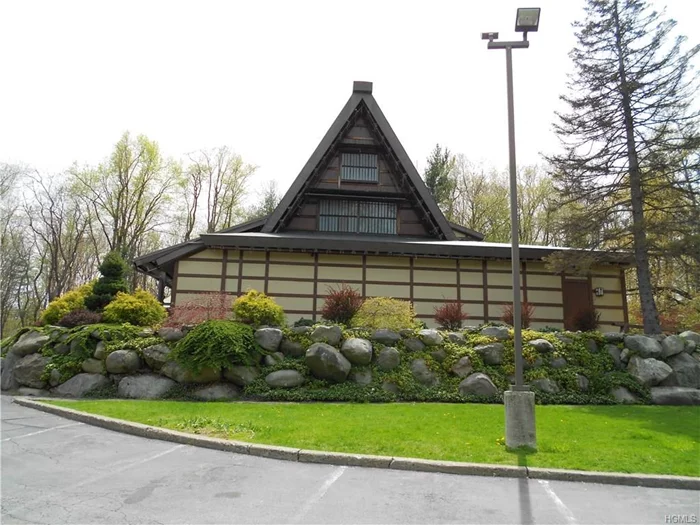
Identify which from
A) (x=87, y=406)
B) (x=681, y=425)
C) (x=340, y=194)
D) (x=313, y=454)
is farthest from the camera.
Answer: (x=340, y=194)

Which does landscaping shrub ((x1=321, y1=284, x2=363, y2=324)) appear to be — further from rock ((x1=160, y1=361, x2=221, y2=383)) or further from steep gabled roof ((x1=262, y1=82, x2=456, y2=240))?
steep gabled roof ((x1=262, y1=82, x2=456, y2=240))

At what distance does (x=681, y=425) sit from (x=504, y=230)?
1056 inches

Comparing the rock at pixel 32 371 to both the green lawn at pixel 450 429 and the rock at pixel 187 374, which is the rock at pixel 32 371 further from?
the rock at pixel 187 374

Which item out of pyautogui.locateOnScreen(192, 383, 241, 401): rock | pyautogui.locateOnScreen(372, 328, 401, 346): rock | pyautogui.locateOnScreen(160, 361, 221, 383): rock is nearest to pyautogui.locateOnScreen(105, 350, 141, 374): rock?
pyautogui.locateOnScreen(160, 361, 221, 383): rock

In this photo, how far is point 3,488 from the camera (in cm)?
512

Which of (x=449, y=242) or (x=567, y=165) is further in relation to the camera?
(x=449, y=242)

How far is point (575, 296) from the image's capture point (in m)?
17.5

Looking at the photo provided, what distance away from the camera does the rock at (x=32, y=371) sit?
12.1 meters

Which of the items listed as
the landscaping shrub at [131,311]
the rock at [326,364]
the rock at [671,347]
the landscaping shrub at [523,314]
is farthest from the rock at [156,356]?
the rock at [671,347]

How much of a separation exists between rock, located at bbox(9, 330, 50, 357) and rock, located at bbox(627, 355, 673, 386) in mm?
15459

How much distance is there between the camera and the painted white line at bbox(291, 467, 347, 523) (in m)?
4.51

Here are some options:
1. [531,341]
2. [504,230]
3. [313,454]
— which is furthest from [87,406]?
[504,230]

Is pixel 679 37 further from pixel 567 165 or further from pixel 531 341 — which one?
pixel 531 341

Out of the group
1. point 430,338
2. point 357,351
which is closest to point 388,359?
point 357,351
